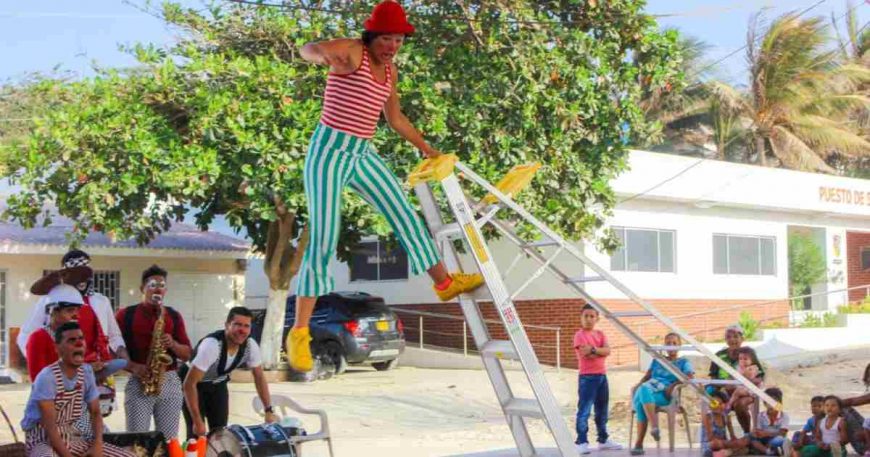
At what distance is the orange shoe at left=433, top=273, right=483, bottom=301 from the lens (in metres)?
5.92

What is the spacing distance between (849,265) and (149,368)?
2518cm

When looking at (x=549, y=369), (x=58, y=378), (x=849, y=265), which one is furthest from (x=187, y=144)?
(x=849, y=265)

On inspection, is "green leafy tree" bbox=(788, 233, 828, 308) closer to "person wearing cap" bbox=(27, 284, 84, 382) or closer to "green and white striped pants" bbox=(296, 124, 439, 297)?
"person wearing cap" bbox=(27, 284, 84, 382)

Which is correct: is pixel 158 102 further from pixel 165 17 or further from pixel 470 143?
pixel 470 143

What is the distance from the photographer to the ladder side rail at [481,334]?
243 inches

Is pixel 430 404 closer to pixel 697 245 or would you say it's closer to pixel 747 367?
pixel 747 367

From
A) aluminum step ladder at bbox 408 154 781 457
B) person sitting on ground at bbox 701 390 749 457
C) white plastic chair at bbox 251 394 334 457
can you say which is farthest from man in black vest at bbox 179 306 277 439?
person sitting on ground at bbox 701 390 749 457

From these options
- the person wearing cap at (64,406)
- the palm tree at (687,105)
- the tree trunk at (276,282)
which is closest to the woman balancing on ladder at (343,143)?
the person wearing cap at (64,406)

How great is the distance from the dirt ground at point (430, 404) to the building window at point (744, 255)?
3.59 metres

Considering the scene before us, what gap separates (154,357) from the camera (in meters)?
8.01

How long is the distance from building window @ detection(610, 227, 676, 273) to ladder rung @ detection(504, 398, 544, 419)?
16.6m

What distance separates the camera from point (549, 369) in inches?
876

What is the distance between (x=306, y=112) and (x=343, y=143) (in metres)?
11.1

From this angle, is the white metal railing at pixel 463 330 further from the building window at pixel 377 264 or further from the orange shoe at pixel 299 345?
the orange shoe at pixel 299 345
